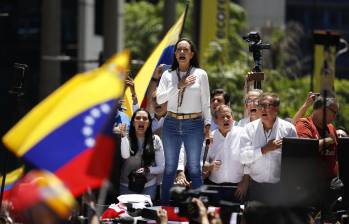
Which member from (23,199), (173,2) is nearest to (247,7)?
(173,2)

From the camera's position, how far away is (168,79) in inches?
488

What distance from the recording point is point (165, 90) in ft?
40.5

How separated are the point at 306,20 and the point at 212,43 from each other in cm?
3592

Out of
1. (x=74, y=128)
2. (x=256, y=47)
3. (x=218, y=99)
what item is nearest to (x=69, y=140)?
(x=74, y=128)

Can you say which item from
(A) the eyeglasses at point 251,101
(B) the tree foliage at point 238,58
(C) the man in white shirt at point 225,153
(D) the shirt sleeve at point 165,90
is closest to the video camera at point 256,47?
(A) the eyeglasses at point 251,101

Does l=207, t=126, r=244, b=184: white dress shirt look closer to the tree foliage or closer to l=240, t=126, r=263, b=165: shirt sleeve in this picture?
l=240, t=126, r=263, b=165: shirt sleeve

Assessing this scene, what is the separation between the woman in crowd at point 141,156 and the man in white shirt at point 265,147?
1.47 meters

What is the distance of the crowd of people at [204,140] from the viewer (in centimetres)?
1143

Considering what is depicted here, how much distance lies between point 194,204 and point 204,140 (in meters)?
3.09

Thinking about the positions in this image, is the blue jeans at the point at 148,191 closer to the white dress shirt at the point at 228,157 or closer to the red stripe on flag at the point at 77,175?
the white dress shirt at the point at 228,157

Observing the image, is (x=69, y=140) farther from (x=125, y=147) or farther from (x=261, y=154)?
(x=125, y=147)

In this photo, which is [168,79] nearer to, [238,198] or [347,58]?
[238,198]

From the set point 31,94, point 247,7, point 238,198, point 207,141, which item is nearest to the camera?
point 238,198

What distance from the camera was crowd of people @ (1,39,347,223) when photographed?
11430 mm
